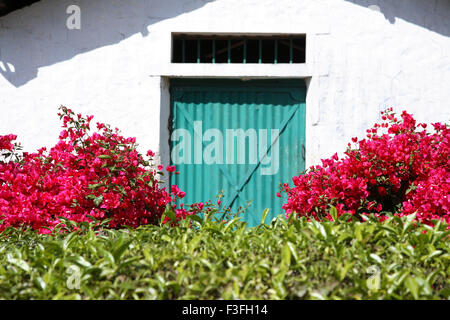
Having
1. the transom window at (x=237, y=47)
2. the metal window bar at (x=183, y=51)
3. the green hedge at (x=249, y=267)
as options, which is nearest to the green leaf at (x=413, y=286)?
the green hedge at (x=249, y=267)

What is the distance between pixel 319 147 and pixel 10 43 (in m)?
3.67

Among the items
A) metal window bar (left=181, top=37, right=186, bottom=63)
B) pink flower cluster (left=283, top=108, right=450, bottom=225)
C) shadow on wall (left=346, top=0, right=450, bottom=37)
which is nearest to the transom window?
metal window bar (left=181, top=37, right=186, bottom=63)

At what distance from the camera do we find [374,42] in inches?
207

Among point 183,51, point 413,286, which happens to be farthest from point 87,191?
point 413,286

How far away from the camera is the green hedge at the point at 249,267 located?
1.93m

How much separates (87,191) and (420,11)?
4025mm

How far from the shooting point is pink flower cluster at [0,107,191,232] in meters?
3.87

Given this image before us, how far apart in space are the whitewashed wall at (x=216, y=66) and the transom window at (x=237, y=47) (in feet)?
0.63

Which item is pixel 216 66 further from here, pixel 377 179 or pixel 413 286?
pixel 413 286

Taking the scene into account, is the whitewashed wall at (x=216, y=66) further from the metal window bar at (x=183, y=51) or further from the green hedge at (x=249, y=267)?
the green hedge at (x=249, y=267)

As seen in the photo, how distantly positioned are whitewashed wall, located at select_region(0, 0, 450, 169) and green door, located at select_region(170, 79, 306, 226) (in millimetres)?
187

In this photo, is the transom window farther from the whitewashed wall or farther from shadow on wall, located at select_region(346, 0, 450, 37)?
shadow on wall, located at select_region(346, 0, 450, 37)

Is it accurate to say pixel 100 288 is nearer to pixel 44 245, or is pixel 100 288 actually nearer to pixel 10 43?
pixel 44 245
